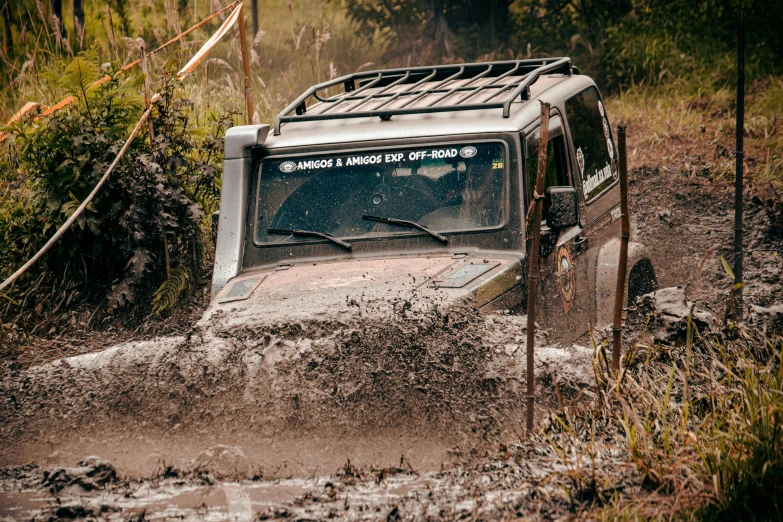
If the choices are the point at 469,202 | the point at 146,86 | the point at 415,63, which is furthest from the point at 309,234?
the point at 415,63

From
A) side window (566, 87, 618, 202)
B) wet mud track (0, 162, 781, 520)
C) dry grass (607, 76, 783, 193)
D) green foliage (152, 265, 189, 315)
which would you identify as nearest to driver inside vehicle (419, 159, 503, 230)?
wet mud track (0, 162, 781, 520)

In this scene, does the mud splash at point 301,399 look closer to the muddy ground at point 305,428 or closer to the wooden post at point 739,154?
the muddy ground at point 305,428

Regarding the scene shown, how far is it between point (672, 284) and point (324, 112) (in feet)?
11.2

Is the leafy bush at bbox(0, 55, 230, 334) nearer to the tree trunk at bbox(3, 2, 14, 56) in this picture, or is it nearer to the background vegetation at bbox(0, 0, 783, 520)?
the background vegetation at bbox(0, 0, 783, 520)

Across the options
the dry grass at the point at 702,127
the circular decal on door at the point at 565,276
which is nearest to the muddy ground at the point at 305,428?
the circular decal on door at the point at 565,276

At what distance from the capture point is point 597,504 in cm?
349

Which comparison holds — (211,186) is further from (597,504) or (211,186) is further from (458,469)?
(597,504)

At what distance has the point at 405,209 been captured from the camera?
5.14 metres

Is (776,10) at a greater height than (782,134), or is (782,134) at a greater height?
(776,10)

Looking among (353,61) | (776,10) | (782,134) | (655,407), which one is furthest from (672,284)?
(353,61)

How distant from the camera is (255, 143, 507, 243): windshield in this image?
5.10 m

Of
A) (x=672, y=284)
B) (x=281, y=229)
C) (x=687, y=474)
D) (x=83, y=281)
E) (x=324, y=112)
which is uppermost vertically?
(x=324, y=112)

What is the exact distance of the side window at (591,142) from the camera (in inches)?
236

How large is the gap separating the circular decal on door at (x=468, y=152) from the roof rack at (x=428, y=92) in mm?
240
